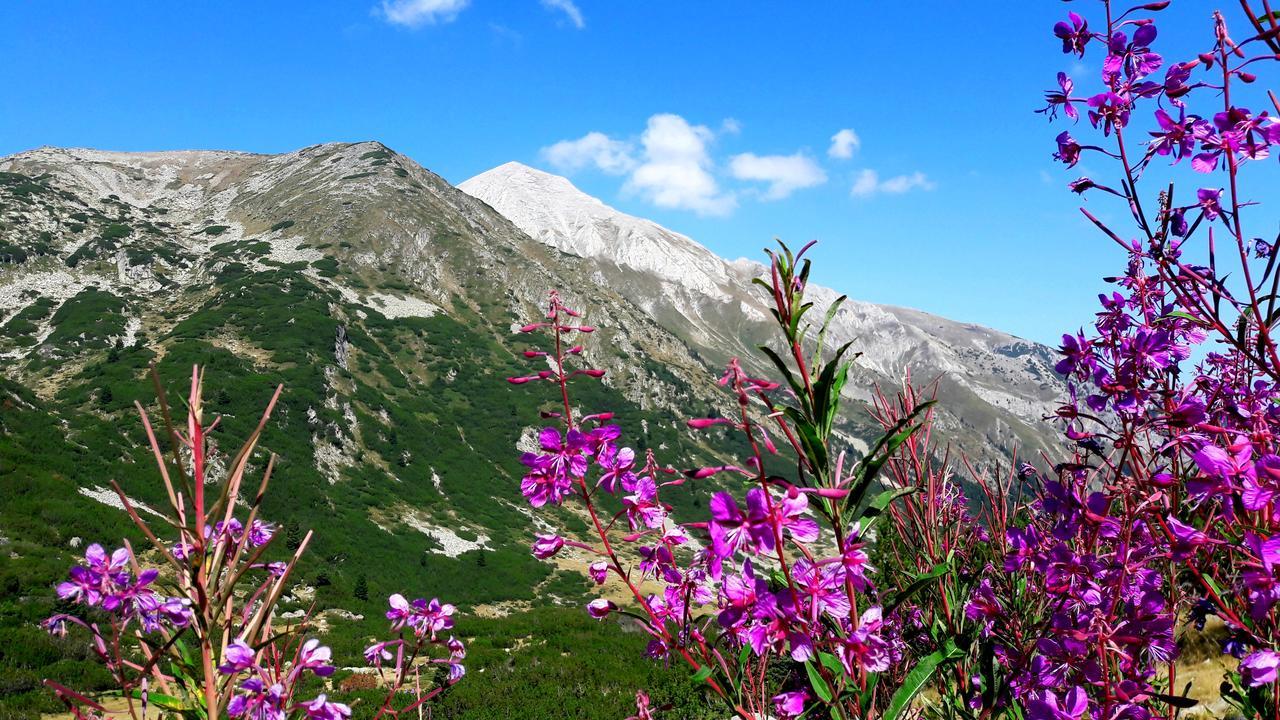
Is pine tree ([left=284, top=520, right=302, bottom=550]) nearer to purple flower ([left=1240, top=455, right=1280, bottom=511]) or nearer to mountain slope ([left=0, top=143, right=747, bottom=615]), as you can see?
mountain slope ([left=0, top=143, right=747, bottom=615])

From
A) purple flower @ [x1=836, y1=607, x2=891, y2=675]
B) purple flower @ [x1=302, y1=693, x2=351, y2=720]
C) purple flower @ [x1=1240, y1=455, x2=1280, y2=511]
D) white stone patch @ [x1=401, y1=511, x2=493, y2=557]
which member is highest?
purple flower @ [x1=1240, y1=455, x2=1280, y2=511]

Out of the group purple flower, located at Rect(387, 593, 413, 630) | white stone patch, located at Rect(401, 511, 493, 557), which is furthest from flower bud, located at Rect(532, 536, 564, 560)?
white stone patch, located at Rect(401, 511, 493, 557)

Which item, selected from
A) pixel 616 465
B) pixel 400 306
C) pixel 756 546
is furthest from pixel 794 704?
pixel 400 306

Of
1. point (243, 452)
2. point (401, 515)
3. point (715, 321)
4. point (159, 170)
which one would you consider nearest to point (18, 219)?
point (159, 170)

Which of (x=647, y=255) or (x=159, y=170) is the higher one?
(x=647, y=255)

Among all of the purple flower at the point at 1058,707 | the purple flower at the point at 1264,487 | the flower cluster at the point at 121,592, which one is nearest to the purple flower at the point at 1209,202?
the purple flower at the point at 1264,487

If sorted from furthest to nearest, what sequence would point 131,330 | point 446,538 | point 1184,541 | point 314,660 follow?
point 131,330
point 446,538
point 314,660
point 1184,541

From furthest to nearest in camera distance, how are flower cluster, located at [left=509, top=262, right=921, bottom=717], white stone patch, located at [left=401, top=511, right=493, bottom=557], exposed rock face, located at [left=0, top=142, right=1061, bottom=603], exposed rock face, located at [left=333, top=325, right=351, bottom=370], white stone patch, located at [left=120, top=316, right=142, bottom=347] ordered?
exposed rock face, located at [left=333, top=325, right=351, bottom=370], white stone patch, located at [left=120, top=316, right=142, bottom=347], white stone patch, located at [left=401, top=511, right=493, bottom=557], exposed rock face, located at [left=0, top=142, right=1061, bottom=603], flower cluster, located at [left=509, top=262, right=921, bottom=717]

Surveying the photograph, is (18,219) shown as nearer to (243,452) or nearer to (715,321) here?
(243,452)

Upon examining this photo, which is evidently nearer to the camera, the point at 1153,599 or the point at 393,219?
the point at 1153,599

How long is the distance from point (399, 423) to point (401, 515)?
13305 millimetres

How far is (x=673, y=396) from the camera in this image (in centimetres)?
7575

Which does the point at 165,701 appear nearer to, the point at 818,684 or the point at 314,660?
the point at 314,660

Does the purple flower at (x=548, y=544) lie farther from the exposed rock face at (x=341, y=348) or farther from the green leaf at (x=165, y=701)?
the exposed rock face at (x=341, y=348)
